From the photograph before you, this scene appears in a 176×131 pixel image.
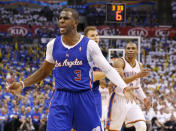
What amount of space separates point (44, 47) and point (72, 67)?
50.9 feet

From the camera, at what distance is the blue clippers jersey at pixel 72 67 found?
396cm

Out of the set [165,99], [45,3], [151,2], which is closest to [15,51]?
[45,3]

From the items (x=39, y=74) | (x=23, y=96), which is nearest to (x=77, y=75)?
(x=39, y=74)

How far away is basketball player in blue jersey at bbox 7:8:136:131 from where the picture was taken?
3941 mm

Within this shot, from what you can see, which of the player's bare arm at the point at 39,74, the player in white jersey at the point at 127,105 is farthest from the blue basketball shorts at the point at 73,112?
the player in white jersey at the point at 127,105

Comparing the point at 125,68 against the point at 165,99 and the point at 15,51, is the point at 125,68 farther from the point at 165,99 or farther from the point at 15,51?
the point at 15,51

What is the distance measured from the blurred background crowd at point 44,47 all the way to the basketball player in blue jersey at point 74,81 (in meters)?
5.39

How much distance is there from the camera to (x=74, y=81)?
3980 mm

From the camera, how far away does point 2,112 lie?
12.0 m

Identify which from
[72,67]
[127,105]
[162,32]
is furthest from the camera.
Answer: [162,32]

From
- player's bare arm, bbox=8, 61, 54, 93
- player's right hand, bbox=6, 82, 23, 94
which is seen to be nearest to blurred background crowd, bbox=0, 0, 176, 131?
player's bare arm, bbox=8, 61, 54, 93

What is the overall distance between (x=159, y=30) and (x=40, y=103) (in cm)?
1114

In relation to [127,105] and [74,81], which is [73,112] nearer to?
[74,81]

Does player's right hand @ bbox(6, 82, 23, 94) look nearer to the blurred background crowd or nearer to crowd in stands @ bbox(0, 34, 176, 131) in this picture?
crowd in stands @ bbox(0, 34, 176, 131)
